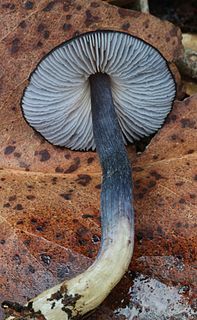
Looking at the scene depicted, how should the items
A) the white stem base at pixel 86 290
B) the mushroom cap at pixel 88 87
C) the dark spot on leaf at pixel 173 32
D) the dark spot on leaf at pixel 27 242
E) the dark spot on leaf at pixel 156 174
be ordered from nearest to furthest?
the white stem base at pixel 86 290 < the dark spot on leaf at pixel 27 242 < the mushroom cap at pixel 88 87 < the dark spot on leaf at pixel 156 174 < the dark spot on leaf at pixel 173 32

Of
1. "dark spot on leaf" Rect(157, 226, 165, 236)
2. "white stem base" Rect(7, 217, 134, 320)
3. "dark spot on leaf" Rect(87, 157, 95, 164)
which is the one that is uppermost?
"dark spot on leaf" Rect(87, 157, 95, 164)

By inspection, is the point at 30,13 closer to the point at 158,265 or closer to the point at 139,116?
the point at 139,116

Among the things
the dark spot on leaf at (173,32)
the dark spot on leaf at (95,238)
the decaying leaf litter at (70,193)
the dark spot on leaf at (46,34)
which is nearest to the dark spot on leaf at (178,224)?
the decaying leaf litter at (70,193)

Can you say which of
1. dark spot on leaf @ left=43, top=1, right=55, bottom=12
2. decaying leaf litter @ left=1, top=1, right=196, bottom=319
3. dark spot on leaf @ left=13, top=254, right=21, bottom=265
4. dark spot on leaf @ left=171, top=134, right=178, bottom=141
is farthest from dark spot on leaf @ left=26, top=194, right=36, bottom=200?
dark spot on leaf @ left=43, top=1, right=55, bottom=12

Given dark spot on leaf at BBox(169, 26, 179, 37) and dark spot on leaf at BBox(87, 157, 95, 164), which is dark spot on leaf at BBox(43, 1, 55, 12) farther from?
dark spot on leaf at BBox(87, 157, 95, 164)

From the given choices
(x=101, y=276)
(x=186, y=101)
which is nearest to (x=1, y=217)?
(x=101, y=276)

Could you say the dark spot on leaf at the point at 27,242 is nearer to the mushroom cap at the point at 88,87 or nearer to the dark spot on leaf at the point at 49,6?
the mushroom cap at the point at 88,87
